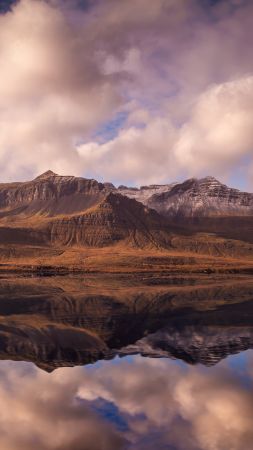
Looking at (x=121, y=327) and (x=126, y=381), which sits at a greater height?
(x=126, y=381)

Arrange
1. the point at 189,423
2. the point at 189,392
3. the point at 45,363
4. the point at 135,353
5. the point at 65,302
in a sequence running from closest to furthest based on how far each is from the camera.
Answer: the point at 189,423
the point at 189,392
the point at 45,363
the point at 135,353
the point at 65,302

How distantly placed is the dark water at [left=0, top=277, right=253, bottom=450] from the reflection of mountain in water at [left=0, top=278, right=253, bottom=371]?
0.10m

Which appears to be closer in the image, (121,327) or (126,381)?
(126,381)

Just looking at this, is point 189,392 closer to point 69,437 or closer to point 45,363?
point 69,437

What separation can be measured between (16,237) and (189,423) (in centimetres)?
18724

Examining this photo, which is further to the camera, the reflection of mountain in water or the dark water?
the reflection of mountain in water

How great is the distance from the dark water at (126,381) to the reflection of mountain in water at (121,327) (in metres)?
0.10

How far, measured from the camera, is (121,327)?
42156mm

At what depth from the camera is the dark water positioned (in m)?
17.7

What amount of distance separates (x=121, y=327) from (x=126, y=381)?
670 inches

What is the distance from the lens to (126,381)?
25.2m

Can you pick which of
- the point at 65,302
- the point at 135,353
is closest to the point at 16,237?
the point at 65,302

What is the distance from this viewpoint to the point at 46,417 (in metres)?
19.5

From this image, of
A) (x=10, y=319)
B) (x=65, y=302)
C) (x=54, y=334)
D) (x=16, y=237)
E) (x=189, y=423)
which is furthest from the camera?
(x=16, y=237)
